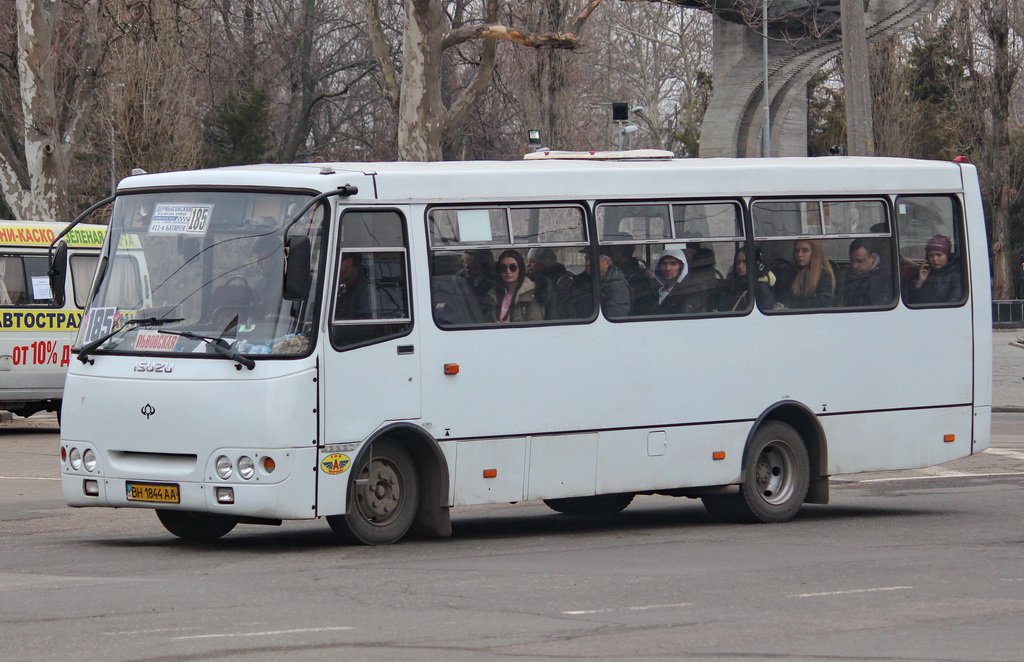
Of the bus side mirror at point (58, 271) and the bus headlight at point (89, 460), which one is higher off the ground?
the bus side mirror at point (58, 271)

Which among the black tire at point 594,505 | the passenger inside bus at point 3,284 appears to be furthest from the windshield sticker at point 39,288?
the black tire at point 594,505

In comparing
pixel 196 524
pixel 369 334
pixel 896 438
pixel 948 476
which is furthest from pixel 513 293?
pixel 948 476

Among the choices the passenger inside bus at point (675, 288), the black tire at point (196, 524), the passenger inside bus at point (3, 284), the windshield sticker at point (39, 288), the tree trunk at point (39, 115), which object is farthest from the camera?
the tree trunk at point (39, 115)

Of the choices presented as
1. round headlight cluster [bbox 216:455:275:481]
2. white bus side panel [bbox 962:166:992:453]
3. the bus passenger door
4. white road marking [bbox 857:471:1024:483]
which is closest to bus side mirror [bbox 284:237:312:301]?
the bus passenger door

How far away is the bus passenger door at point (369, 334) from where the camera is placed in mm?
10992

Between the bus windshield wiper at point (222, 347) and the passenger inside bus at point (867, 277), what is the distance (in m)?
5.32

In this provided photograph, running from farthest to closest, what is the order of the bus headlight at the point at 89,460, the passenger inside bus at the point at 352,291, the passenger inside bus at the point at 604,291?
the passenger inside bus at the point at 604,291 → the bus headlight at the point at 89,460 → the passenger inside bus at the point at 352,291

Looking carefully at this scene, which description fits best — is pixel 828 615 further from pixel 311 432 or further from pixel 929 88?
pixel 929 88

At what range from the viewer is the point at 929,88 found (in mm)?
69875

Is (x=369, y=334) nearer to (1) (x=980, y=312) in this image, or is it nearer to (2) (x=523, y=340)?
(2) (x=523, y=340)

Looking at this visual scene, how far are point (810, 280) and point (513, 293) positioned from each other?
113 inches

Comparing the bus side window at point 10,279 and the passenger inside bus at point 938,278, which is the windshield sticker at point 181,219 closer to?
the passenger inside bus at point 938,278

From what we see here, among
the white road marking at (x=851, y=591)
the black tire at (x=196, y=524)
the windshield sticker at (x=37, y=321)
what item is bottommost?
the white road marking at (x=851, y=591)

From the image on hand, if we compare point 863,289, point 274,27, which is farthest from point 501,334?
point 274,27
